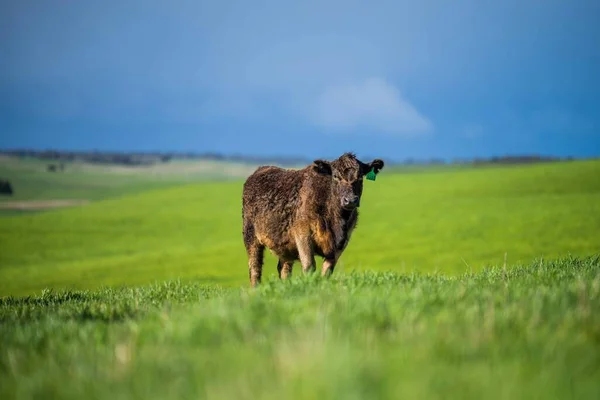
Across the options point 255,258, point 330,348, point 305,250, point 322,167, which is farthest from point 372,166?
point 330,348

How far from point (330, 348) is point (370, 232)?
163 feet

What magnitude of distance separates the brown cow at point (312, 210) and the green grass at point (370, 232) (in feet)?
61.5

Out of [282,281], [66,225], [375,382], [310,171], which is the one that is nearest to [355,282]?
[282,281]

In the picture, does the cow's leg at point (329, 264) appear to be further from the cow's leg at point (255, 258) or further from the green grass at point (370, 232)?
the green grass at point (370, 232)

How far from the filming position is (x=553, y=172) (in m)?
78.6

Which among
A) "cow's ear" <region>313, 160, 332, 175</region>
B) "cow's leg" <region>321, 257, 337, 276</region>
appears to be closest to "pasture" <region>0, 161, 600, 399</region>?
"cow's leg" <region>321, 257, 337, 276</region>

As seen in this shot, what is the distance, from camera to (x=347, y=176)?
12.1m

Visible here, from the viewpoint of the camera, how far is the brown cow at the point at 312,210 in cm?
1221

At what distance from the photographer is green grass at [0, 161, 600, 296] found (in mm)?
44125

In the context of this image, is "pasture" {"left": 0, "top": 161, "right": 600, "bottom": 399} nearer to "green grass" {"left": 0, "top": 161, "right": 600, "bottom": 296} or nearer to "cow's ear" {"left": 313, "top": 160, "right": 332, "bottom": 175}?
"cow's ear" {"left": 313, "top": 160, "right": 332, "bottom": 175}

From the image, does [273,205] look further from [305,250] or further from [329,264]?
[329,264]

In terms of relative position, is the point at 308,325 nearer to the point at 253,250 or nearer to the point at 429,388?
the point at 429,388

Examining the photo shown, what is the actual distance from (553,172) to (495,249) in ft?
123

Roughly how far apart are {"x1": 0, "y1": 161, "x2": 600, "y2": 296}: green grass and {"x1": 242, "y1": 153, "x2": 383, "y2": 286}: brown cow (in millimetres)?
18750
